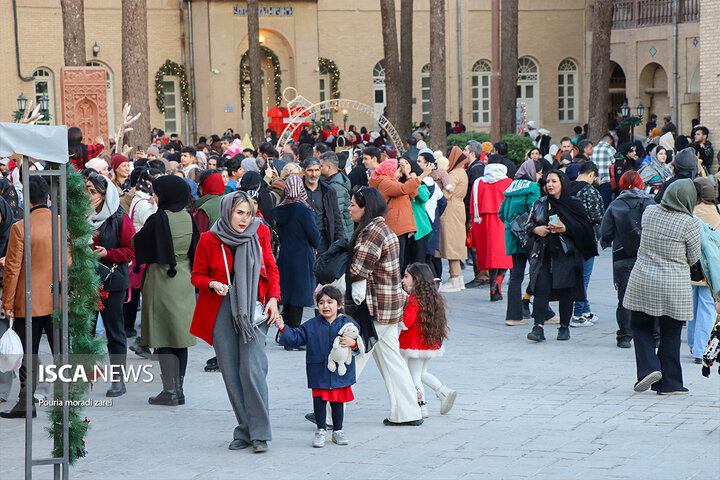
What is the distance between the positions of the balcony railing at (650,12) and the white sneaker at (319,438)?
30.8 m

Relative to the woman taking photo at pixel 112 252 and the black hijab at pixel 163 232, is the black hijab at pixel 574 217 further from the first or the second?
the woman taking photo at pixel 112 252

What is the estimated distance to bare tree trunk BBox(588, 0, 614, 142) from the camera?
86.4ft

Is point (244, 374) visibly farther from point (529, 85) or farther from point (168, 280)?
point (529, 85)

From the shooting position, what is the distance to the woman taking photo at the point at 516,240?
11.9 m

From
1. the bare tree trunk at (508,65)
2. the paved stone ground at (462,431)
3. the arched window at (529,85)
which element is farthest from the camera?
the arched window at (529,85)

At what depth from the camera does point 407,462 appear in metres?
6.88

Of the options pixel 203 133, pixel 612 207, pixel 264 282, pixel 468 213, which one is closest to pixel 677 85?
pixel 203 133

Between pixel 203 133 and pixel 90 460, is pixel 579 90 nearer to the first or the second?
pixel 203 133

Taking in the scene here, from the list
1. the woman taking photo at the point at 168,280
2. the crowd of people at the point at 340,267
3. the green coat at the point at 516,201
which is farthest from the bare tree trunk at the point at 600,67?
the woman taking photo at the point at 168,280

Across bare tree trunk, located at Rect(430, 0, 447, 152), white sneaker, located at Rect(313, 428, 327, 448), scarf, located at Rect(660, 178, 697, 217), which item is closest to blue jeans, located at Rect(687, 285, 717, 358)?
scarf, located at Rect(660, 178, 697, 217)

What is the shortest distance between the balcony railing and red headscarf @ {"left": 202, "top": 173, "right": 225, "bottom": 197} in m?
28.3

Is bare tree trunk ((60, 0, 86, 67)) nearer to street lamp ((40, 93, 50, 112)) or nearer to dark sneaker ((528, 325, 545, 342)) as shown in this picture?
street lamp ((40, 93, 50, 112))

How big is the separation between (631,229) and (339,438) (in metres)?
4.30

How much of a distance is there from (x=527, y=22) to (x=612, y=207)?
99.8 ft
